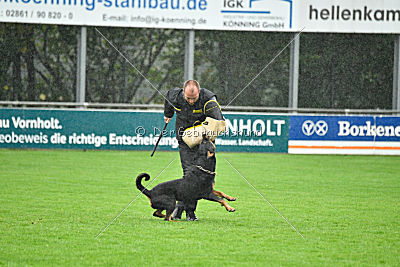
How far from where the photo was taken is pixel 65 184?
13992 mm

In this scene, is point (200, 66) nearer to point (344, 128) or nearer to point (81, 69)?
point (81, 69)

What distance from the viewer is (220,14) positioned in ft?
79.5

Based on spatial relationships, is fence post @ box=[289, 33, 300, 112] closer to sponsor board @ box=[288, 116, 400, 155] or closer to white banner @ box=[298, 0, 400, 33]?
white banner @ box=[298, 0, 400, 33]

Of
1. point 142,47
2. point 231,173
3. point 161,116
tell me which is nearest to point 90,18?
point 142,47

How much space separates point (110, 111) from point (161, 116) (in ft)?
4.88

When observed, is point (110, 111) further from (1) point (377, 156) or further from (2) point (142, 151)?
(1) point (377, 156)

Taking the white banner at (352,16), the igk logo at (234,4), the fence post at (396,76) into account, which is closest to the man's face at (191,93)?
the igk logo at (234,4)

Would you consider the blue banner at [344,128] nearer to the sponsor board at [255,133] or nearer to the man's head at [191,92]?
the sponsor board at [255,133]

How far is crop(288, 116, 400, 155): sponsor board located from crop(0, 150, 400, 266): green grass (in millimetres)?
3475

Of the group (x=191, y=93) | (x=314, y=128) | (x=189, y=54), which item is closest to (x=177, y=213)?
(x=191, y=93)

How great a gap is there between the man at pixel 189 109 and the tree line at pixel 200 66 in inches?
600

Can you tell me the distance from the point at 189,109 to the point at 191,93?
18.0 inches

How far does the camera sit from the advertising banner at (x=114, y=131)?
21078mm

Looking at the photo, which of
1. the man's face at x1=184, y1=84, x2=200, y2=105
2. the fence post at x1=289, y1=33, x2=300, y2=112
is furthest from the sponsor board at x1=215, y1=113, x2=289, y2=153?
the man's face at x1=184, y1=84, x2=200, y2=105
